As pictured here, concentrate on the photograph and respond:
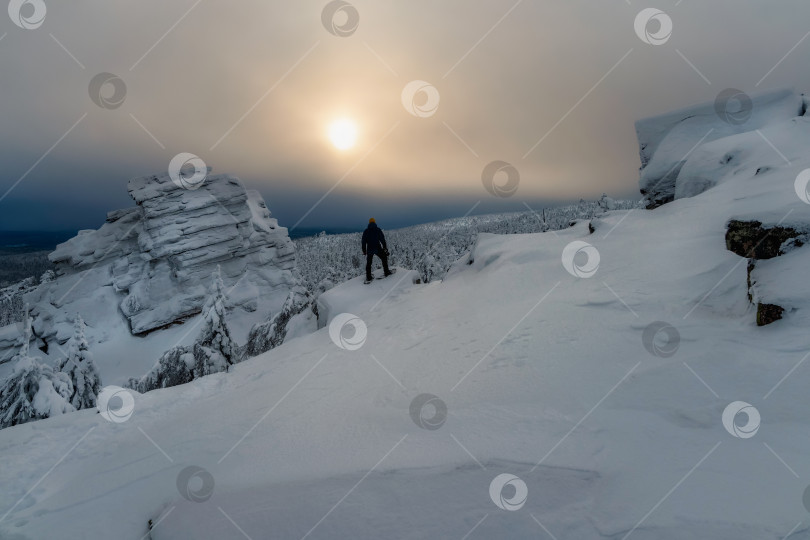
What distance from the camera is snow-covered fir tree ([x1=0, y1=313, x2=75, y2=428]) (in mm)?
11872

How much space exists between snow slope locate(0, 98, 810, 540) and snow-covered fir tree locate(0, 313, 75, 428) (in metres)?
6.58

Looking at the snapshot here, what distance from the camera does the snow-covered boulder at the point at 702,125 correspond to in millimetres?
14070

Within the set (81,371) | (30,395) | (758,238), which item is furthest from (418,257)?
(758,238)

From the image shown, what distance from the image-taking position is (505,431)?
151 inches

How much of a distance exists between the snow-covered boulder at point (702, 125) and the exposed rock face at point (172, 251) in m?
42.2

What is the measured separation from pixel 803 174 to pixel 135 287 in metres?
53.0

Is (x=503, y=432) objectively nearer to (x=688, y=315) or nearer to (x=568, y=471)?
(x=568, y=471)

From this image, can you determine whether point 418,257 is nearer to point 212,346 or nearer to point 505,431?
point 212,346

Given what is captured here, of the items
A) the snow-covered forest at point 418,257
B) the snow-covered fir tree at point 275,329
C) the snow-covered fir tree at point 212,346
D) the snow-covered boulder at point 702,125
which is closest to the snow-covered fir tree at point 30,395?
the snow-covered fir tree at point 212,346

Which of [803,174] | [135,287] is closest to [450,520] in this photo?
[803,174]

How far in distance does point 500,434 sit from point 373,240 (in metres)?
9.09

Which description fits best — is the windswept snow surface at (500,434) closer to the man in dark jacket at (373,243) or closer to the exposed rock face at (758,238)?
the exposed rock face at (758,238)

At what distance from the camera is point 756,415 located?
3.39m

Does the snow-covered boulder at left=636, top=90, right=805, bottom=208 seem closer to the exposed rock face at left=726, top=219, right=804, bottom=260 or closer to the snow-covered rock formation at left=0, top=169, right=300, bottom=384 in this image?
the exposed rock face at left=726, top=219, right=804, bottom=260
